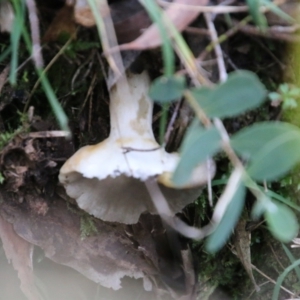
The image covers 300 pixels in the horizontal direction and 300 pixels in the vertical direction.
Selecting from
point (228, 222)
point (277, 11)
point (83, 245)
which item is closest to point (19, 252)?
point (83, 245)

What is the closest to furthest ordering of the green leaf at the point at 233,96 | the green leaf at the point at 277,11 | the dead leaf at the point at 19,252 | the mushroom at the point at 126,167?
1. the green leaf at the point at 233,96
2. the green leaf at the point at 277,11
3. the mushroom at the point at 126,167
4. the dead leaf at the point at 19,252

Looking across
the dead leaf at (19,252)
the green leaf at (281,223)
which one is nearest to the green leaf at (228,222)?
the green leaf at (281,223)

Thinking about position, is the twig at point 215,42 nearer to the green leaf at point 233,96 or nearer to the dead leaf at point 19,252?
the green leaf at point 233,96

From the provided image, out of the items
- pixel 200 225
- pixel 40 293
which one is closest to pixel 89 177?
pixel 200 225

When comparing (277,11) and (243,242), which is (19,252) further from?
(277,11)

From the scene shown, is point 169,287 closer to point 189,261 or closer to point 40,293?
point 189,261
